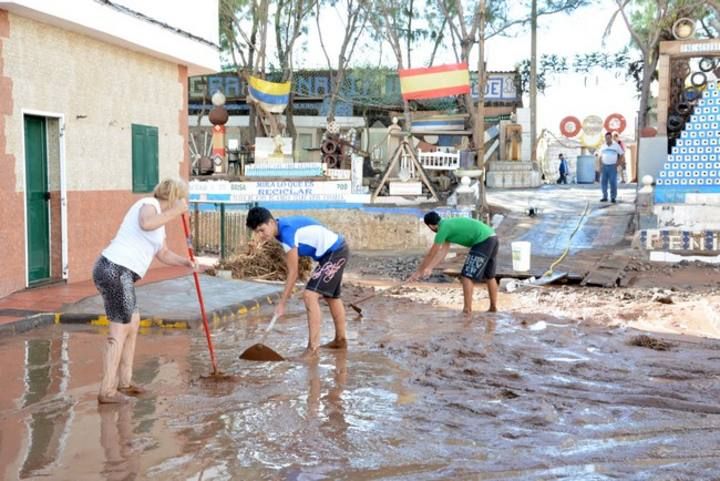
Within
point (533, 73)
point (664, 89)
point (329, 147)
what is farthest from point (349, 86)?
point (664, 89)

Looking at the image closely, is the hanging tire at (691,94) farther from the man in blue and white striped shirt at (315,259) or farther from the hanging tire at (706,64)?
the man in blue and white striped shirt at (315,259)

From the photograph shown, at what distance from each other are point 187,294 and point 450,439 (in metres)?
6.30

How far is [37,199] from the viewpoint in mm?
10820

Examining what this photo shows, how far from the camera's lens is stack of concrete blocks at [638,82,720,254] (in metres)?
16.3

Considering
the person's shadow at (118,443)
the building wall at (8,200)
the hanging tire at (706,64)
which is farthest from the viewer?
the hanging tire at (706,64)

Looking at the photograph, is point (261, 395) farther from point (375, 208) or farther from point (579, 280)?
point (375, 208)

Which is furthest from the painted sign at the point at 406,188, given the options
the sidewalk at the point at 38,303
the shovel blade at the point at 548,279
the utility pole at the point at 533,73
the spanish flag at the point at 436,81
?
the utility pole at the point at 533,73

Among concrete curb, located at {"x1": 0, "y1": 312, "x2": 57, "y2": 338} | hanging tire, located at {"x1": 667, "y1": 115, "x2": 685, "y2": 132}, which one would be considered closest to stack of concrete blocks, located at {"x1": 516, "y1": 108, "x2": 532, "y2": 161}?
hanging tire, located at {"x1": 667, "y1": 115, "x2": 685, "y2": 132}

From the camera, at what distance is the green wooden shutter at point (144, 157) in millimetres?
12828

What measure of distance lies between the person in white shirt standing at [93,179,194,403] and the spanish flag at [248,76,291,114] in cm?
1950

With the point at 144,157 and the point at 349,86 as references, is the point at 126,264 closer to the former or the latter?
the point at 144,157

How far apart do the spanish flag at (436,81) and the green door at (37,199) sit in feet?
30.2

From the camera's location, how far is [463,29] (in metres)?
23.0

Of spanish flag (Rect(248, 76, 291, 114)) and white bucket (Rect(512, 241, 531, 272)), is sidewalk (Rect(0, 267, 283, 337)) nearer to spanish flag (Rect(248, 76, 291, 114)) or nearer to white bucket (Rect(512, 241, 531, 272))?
white bucket (Rect(512, 241, 531, 272))
